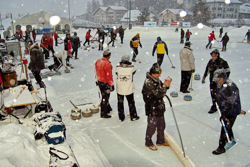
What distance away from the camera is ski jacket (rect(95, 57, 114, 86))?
16.0ft

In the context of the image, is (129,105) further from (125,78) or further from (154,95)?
(154,95)

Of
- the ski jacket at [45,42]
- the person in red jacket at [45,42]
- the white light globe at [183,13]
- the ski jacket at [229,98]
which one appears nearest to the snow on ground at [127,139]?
the ski jacket at [229,98]

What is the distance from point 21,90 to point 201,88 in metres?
6.10

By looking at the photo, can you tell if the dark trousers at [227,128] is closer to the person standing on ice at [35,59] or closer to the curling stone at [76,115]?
the curling stone at [76,115]

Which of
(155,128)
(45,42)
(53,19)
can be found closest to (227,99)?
(155,128)

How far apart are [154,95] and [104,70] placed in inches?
69.2

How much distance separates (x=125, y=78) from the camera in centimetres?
473

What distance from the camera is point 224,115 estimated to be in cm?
361

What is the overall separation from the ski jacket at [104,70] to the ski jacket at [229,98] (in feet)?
8.12

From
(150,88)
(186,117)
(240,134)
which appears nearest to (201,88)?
(186,117)

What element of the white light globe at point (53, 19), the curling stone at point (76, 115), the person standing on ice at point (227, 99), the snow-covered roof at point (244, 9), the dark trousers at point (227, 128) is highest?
the snow-covered roof at point (244, 9)

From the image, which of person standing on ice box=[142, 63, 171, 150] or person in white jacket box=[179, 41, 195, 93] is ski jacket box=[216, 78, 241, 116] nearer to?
person standing on ice box=[142, 63, 171, 150]

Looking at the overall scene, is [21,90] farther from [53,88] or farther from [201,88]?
[201,88]

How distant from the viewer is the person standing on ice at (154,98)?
353cm
